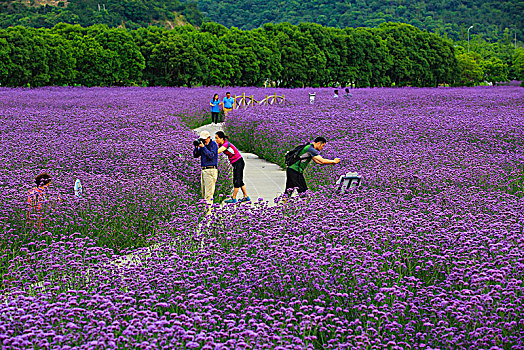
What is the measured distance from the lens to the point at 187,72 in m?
51.5

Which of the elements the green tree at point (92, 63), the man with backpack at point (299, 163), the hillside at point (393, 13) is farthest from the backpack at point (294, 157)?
the hillside at point (393, 13)

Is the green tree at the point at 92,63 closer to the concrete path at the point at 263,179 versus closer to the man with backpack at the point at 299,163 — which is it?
the concrete path at the point at 263,179

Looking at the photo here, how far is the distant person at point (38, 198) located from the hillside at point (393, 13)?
392 feet

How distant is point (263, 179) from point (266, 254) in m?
8.17

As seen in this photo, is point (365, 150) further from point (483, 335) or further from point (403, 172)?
point (483, 335)

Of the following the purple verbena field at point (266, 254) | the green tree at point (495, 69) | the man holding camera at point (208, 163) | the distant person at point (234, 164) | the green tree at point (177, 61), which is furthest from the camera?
the green tree at point (495, 69)

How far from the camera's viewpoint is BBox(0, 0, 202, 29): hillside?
8575cm

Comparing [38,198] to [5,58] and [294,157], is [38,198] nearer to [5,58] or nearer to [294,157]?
[294,157]

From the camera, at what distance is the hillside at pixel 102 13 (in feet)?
281

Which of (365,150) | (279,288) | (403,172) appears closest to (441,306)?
(279,288)

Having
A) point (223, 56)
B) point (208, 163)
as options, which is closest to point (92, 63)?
point (223, 56)

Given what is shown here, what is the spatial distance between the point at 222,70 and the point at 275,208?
46.8m

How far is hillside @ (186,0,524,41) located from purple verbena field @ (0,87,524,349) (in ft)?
383

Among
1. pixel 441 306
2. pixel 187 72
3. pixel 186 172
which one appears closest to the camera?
pixel 441 306
